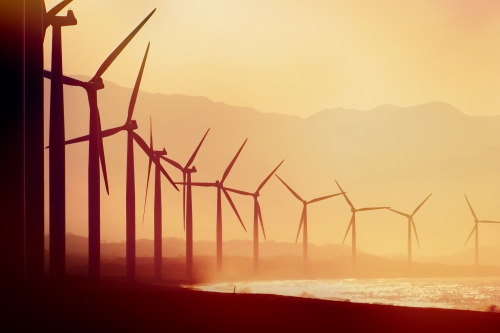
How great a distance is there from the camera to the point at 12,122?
1019 inches

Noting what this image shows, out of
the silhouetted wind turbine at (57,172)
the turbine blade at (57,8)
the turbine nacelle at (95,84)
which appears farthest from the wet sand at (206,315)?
the turbine nacelle at (95,84)

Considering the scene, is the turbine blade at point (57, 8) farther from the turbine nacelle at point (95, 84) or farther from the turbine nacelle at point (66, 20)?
the turbine nacelle at point (95, 84)

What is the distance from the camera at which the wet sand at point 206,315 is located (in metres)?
30.3

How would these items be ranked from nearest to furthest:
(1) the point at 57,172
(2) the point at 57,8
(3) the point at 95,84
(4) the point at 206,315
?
1. (4) the point at 206,315
2. (1) the point at 57,172
3. (2) the point at 57,8
4. (3) the point at 95,84

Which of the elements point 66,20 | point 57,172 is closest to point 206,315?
point 57,172

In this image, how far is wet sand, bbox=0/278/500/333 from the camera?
3030 cm

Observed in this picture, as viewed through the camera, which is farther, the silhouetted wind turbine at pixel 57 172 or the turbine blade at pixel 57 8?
the turbine blade at pixel 57 8

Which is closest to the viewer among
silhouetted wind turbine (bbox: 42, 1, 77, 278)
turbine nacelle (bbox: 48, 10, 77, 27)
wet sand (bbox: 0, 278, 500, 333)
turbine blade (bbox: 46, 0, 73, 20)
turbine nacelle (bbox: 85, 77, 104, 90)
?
wet sand (bbox: 0, 278, 500, 333)

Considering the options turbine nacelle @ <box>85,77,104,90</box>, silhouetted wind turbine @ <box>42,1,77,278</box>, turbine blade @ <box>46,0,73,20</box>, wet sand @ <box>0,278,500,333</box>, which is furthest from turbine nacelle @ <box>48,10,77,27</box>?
wet sand @ <box>0,278,500,333</box>

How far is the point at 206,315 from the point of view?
115 ft

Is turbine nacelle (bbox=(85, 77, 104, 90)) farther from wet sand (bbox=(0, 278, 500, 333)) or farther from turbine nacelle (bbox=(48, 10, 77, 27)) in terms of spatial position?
wet sand (bbox=(0, 278, 500, 333))

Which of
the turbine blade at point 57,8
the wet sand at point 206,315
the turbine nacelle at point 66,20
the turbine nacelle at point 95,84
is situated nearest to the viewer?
the wet sand at point 206,315

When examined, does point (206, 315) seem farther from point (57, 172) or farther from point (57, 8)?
point (57, 8)

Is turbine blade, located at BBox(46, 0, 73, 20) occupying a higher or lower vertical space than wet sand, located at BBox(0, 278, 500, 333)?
higher
